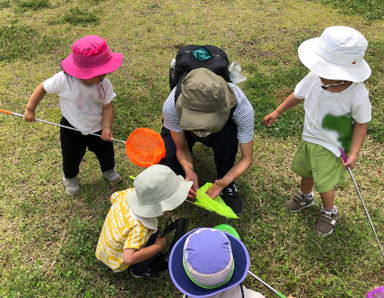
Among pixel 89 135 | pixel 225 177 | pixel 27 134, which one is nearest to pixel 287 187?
pixel 225 177

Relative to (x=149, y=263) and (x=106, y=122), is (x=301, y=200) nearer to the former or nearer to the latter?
(x=149, y=263)

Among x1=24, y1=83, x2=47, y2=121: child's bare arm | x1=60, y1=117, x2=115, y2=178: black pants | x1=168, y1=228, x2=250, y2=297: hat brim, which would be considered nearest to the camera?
x1=168, y1=228, x2=250, y2=297: hat brim

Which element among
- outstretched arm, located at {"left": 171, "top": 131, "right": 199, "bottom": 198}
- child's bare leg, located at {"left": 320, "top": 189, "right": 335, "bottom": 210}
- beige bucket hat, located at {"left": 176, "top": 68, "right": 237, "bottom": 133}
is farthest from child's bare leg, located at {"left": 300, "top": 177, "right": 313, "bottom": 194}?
beige bucket hat, located at {"left": 176, "top": 68, "right": 237, "bottom": 133}

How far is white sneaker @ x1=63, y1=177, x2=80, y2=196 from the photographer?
245 cm

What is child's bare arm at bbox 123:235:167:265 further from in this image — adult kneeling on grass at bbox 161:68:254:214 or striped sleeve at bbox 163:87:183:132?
striped sleeve at bbox 163:87:183:132

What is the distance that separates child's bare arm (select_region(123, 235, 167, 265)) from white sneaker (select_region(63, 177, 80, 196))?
984 millimetres

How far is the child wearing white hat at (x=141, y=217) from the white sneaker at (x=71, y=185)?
29.7 inches

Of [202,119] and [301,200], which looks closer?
[202,119]

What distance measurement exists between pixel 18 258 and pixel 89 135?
0.95m

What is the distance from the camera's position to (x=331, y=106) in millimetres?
1784

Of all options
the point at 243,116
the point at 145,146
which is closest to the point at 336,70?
the point at 243,116

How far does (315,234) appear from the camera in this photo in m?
2.17

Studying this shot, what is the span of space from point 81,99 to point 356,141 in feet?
5.71

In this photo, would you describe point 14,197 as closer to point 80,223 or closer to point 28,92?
point 80,223
